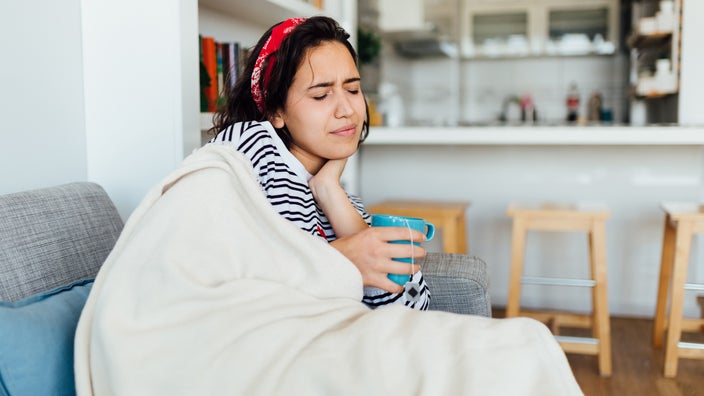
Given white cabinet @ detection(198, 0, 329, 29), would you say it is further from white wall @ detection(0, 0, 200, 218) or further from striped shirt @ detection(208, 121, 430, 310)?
striped shirt @ detection(208, 121, 430, 310)

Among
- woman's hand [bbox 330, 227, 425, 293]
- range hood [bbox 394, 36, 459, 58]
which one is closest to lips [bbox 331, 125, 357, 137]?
woman's hand [bbox 330, 227, 425, 293]

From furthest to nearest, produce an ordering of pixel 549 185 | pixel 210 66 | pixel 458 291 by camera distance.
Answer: pixel 549 185 → pixel 210 66 → pixel 458 291

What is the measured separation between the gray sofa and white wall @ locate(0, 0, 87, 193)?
22cm

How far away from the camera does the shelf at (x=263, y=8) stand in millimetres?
2381

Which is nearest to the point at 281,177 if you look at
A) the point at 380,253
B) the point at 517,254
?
the point at 380,253

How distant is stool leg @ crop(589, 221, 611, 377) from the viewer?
8.40 ft

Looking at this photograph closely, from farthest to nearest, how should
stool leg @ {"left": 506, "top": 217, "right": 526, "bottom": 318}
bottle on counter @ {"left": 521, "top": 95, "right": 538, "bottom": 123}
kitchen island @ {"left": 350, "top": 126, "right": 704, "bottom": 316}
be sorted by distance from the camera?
1. bottle on counter @ {"left": 521, "top": 95, "right": 538, "bottom": 123}
2. kitchen island @ {"left": 350, "top": 126, "right": 704, "bottom": 316}
3. stool leg @ {"left": 506, "top": 217, "right": 526, "bottom": 318}

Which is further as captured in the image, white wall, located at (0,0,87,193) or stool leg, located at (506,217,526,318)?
stool leg, located at (506,217,526,318)

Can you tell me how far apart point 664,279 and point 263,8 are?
6.47 feet

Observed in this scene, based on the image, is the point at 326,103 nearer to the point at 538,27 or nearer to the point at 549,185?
the point at 549,185

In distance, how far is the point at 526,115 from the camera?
19.2 ft

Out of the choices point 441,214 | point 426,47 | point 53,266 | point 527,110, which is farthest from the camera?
point 527,110

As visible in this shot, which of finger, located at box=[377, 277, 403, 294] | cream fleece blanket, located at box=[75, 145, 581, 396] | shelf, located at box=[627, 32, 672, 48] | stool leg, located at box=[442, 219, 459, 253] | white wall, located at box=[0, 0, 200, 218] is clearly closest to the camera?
cream fleece blanket, located at box=[75, 145, 581, 396]

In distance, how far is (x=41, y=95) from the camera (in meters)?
1.61
